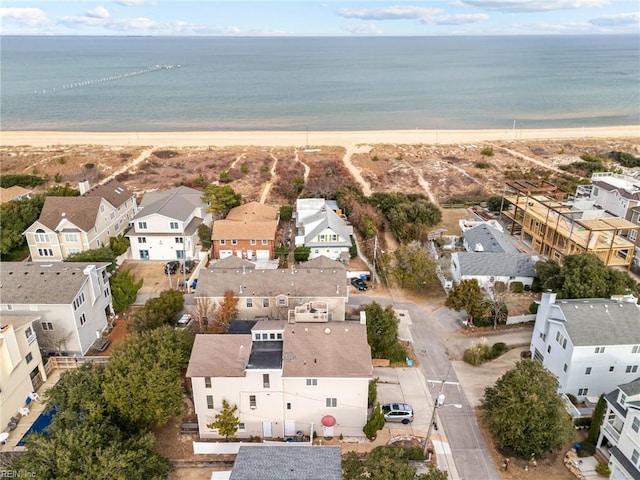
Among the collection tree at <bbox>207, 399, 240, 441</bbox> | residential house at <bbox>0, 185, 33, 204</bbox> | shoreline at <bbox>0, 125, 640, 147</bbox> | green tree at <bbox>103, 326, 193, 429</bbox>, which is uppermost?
green tree at <bbox>103, 326, 193, 429</bbox>

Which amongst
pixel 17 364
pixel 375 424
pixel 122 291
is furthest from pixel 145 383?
pixel 122 291

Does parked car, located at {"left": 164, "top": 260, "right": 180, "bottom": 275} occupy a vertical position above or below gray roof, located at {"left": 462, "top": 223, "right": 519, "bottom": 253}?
below

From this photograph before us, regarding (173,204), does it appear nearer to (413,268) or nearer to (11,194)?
(11,194)

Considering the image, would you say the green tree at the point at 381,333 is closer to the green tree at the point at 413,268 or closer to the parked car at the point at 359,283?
the green tree at the point at 413,268

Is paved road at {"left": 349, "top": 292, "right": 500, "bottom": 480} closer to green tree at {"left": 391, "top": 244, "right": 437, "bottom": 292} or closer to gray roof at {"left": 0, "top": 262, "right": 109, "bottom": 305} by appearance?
green tree at {"left": 391, "top": 244, "right": 437, "bottom": 292}

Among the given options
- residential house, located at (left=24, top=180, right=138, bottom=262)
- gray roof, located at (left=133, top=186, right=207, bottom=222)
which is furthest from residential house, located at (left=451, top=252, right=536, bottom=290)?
residential house, located at (left=24, top=180, right=138, bottom=262)
